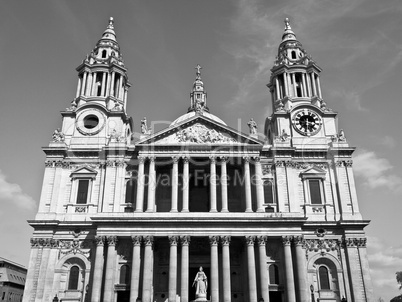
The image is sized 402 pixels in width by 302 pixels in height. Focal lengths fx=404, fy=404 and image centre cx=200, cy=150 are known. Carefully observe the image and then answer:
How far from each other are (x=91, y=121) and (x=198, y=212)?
1568 centimetres

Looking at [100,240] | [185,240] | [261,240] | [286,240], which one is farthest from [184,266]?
[286,240]

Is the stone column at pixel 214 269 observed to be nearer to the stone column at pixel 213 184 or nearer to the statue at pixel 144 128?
the stone column at pixel 213 184

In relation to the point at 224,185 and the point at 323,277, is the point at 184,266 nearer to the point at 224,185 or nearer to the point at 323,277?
the point at 224,185

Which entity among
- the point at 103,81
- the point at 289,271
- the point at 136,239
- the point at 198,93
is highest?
the point at 198,93

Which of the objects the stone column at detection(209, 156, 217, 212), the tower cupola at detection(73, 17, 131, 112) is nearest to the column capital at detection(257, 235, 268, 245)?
the stone column at detection(209, 156, 217, 212)

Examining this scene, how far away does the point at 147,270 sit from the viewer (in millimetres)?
32938

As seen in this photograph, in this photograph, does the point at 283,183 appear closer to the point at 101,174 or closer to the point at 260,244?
the point at 260,244

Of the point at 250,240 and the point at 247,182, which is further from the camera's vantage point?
the point at 247,182

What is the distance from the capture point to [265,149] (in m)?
40.3

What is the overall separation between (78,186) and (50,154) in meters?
4.41

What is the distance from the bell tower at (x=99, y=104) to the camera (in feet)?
138

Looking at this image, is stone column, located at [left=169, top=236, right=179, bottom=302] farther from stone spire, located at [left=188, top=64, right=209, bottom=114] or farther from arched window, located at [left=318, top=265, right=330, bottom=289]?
stone spire, located at [left=188, top=64, right=209, bottom=114]

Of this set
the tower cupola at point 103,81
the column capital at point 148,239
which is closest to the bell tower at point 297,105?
the column capital at point 148,239

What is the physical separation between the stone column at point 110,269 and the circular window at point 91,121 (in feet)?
44.9
